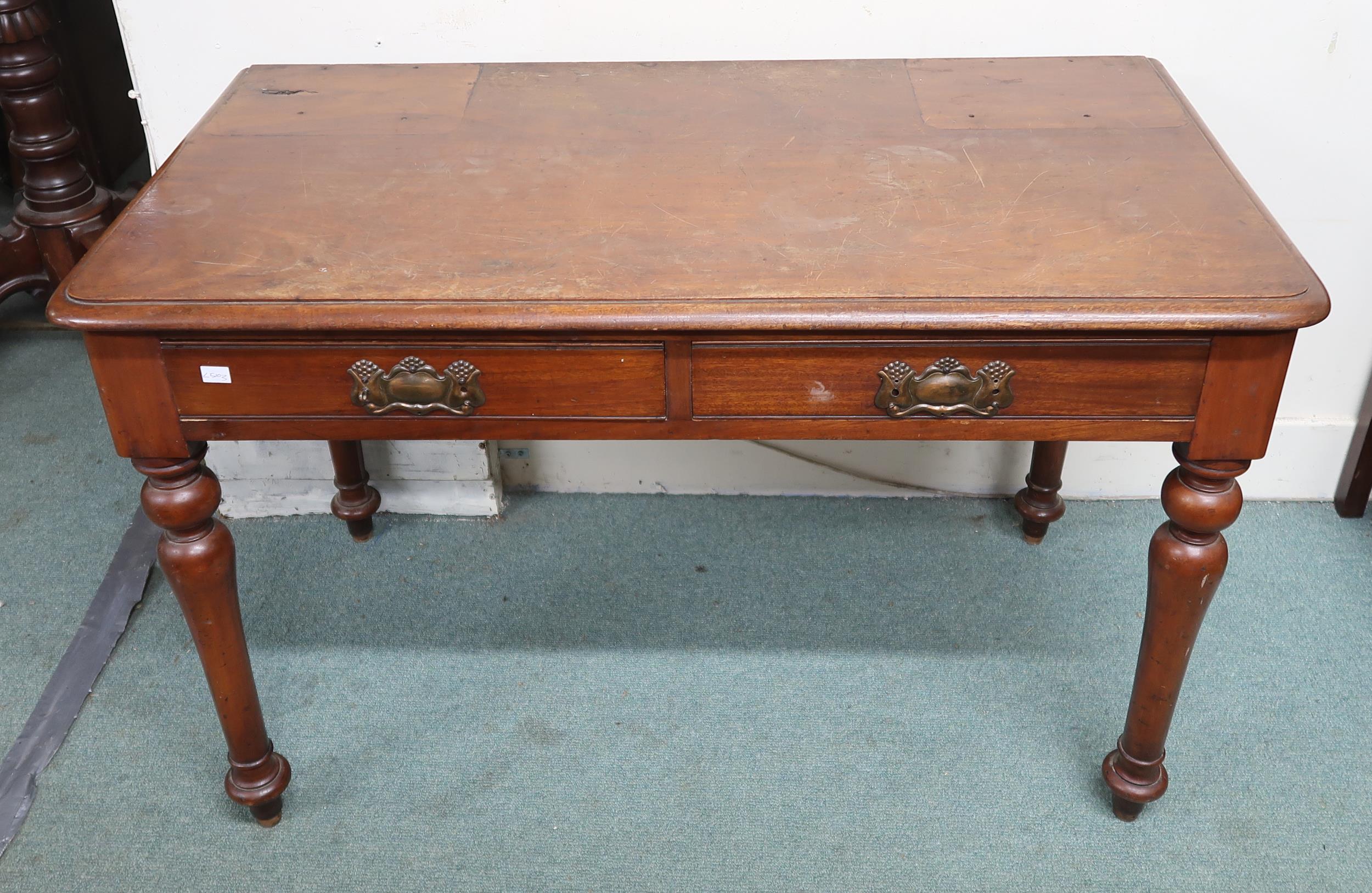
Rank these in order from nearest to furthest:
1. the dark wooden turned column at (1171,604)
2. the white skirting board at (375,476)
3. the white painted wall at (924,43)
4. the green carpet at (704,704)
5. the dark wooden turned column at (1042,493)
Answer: the dark wooden turned column at (1171,604), the green carpet at (704,704), the white painted wall at (924,43), the dark wooden turned column at (1042,493), the white skirting board at (375,476)

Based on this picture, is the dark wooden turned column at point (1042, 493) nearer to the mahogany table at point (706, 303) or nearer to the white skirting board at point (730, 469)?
the white skirting board at point (730, 469)

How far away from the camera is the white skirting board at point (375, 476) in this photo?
7.48 feet

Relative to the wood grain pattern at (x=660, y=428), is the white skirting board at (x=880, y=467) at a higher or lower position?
lower

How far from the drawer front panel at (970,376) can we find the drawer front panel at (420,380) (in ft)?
0.30

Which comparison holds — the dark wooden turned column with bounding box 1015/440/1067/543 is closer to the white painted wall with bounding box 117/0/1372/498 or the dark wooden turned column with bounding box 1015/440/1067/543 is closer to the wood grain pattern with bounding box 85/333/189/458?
the white painted wall with bounding box 117/0/1372/498

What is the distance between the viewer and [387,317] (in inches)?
51.9

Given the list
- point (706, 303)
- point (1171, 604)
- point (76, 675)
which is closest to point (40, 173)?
point (76, 675)

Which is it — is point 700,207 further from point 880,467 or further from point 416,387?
point 880,467

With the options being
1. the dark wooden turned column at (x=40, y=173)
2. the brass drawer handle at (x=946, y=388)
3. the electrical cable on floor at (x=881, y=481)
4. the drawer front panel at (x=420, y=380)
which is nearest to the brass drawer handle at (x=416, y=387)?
the drawer front panel at (x=420, y=380)

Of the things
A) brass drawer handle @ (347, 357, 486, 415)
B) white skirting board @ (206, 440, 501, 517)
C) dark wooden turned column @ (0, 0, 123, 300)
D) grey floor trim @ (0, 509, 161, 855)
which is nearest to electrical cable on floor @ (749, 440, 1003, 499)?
white skirting board @ (206, 440, 501, 517)

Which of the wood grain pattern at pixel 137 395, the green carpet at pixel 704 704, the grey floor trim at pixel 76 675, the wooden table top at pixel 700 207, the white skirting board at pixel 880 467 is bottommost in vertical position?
the green carpet at pixel 704 704

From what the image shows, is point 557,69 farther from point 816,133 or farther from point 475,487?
point 475,487

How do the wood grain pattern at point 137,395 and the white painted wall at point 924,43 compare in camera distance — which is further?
the white painted wall at point 924,43

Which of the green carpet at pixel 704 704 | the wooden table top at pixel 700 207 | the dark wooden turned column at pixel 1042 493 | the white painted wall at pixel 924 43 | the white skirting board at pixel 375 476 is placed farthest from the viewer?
the white skirting board at pixel 375 476
